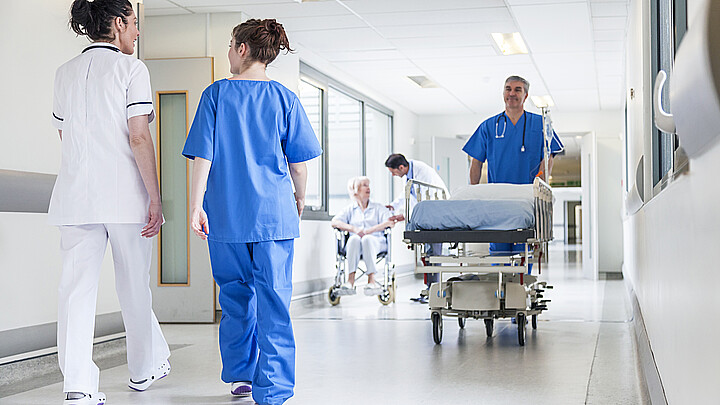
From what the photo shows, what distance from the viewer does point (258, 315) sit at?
2.84 meters

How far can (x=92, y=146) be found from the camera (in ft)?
9.57

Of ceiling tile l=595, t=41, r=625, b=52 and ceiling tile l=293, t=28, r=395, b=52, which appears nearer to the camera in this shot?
ceiling tile l=293, t=28, r=395, b=52

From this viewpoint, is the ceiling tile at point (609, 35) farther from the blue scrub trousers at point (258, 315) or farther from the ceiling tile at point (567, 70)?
the blue scrub trousers at point (258, 315)

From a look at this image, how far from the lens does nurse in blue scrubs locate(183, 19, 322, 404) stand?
2.82 metres

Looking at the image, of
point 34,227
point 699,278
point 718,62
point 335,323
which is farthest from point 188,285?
point 718,62

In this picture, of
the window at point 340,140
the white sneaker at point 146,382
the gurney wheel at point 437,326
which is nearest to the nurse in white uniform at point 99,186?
the white sneaker at point 146,382

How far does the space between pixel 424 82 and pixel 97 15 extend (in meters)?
6.58

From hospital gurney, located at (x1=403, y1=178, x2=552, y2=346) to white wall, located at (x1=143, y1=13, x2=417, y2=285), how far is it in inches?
82.3

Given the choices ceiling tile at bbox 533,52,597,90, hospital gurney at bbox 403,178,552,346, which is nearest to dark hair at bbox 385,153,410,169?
ceiling tile at bbox 533,52,597,90

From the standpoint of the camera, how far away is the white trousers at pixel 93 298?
280 cm

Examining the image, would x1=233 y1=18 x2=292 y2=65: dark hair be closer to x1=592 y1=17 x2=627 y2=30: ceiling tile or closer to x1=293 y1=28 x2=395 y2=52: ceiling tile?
x1=293 y1=28 x2=395 y2=52: ceiling tile

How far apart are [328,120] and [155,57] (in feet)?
8.27

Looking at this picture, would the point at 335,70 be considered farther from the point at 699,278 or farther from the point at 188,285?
the point at 699,278

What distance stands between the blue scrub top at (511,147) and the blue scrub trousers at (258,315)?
2.60 m
